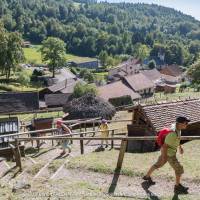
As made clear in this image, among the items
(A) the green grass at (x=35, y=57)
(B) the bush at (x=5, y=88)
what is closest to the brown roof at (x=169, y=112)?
(B) the bush at (x=5, y=88)

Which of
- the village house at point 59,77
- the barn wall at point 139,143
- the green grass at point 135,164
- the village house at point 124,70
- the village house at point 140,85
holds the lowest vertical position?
the village house at point 124,70

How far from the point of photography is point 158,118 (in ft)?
65.3

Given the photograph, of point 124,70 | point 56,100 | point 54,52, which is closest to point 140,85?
point 54,52

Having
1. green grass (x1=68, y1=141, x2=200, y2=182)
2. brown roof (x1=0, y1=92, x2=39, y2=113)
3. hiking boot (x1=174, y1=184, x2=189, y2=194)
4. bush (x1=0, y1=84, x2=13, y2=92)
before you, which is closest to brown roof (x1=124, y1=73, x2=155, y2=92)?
bush (x1=0, y1=84, x2=13, y2=92)

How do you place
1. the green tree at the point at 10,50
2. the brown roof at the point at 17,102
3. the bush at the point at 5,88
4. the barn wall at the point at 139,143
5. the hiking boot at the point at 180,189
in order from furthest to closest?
the green tree at the point at 10,50, the bush at the point at 5,88, the brown roof at the point at 17,102, the barn wall at the point at 139,143, the hiking boot at the point at 180,189

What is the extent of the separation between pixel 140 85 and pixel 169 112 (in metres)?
61.8

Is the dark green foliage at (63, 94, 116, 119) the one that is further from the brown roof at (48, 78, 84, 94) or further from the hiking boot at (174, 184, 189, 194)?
the brown roof at (48, 78, 84, 94)

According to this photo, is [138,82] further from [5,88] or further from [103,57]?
[103,57]

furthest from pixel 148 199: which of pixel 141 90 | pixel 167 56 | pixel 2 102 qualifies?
pixel 167 56

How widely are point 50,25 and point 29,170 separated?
576 ft

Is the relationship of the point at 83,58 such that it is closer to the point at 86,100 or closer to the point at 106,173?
the point at 86,100

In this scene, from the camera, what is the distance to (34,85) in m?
87.4

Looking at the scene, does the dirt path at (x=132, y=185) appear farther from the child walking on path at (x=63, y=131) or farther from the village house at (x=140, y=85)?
the village house at (x=140, y=85)

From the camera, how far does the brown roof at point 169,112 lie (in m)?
19.8
